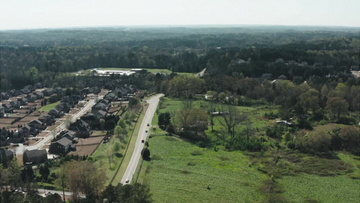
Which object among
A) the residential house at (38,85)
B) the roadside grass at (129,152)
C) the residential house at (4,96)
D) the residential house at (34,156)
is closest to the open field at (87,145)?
the residential house at (34,156)

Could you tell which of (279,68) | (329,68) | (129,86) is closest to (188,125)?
(129,86)

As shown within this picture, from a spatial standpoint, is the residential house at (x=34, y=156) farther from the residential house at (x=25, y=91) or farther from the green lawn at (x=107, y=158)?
the residential house at (x=25, y=91)

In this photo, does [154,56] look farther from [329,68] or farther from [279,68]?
[329,68]

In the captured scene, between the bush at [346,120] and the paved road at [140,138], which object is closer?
the paved road at [140,138]

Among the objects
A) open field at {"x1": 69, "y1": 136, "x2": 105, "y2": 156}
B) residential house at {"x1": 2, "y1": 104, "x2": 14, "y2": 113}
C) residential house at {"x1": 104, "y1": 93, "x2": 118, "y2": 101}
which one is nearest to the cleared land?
open field at {"x1": 69, "y1": 136, "x2": 105, "y2": 156}

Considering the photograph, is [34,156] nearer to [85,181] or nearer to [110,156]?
[110,156]

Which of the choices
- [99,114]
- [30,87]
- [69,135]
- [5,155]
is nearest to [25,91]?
[30,87]

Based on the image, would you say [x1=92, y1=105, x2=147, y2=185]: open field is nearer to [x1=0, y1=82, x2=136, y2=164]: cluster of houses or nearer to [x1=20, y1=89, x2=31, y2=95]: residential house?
[x1=0, y1=82, x2=136, y2=164]: cluster of houses
